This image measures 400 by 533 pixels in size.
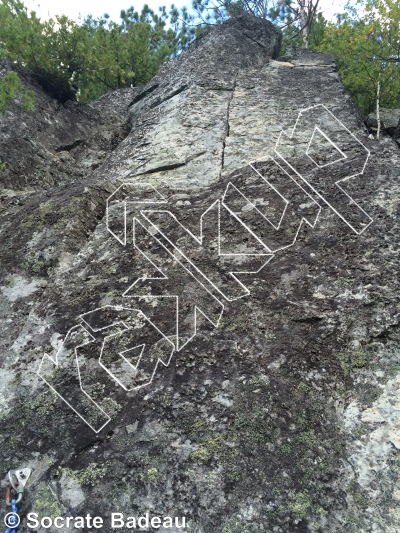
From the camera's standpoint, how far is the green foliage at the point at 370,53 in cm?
1162

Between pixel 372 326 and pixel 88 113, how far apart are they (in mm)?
7267

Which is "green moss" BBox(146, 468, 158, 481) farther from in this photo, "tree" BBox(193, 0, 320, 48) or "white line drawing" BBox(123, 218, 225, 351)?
"tree" BBox(193, 0, 320, 48)

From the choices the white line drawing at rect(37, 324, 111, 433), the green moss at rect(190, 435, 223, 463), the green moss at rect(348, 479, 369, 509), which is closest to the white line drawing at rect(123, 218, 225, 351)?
the white line drawing at rect(37, 324, 111, 433)

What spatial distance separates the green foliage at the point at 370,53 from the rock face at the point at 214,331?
5694mm

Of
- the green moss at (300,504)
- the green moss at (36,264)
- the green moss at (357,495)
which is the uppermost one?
the green moss at (36,264)

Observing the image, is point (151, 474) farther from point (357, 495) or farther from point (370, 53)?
point (370, 53)

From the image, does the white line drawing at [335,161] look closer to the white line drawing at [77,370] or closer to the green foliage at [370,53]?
the white line drawing at [77,370]

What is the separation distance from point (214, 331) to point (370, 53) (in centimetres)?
1152

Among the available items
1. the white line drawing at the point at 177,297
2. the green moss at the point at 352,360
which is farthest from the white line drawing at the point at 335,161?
the white line drawing at the point at 177,297

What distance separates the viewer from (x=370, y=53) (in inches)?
492

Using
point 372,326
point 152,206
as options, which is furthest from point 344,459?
point 152,206

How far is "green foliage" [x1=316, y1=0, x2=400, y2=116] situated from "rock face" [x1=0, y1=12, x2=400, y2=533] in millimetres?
5694

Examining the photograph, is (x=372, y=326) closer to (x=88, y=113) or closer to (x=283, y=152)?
(x=283, y=152)

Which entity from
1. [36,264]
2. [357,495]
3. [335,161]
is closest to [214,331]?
[357,495]
